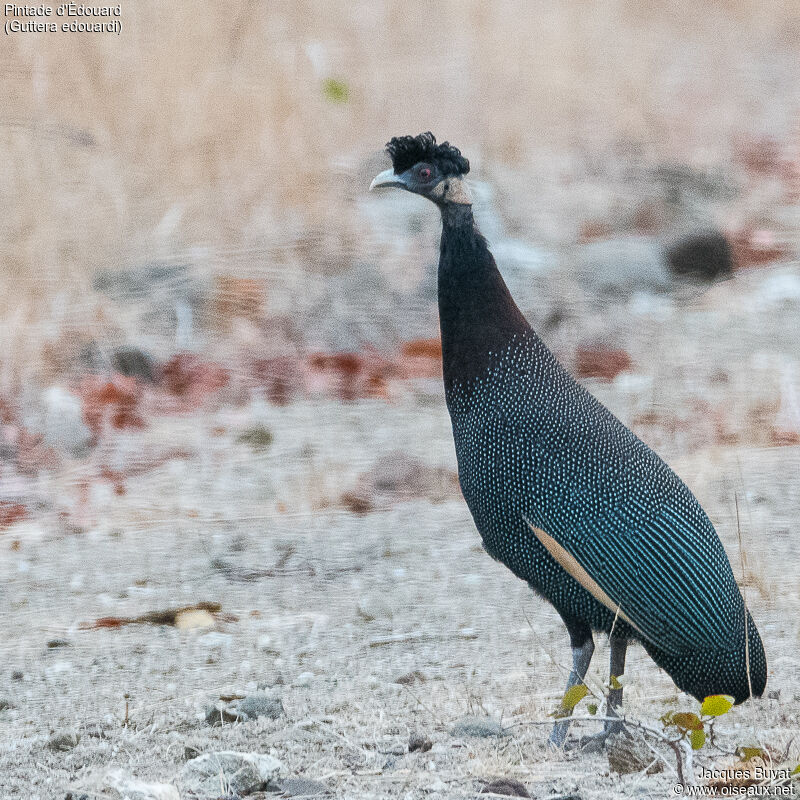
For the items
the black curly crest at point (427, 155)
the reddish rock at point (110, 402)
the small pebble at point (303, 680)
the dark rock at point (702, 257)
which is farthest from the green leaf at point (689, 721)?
the dark rock at point (702, 257)

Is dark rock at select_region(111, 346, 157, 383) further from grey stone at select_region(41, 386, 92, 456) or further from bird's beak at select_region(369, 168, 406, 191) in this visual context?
bird's beak at select_region(369, 168, 406, 191)

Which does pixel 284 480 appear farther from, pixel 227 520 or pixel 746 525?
pixel 746 525

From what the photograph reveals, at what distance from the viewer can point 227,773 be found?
2.72 m

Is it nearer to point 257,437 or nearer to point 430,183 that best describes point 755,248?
point 257,437

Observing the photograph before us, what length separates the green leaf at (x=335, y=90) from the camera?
639 cm

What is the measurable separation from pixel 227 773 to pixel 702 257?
13.4 feet

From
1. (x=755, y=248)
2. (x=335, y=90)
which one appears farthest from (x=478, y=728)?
(x=335, y=90)

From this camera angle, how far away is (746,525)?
4.52 m

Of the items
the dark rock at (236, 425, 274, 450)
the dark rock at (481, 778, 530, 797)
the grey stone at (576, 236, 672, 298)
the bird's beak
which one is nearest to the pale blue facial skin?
the bird's beak

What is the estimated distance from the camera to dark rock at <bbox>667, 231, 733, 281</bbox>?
19.8 ft

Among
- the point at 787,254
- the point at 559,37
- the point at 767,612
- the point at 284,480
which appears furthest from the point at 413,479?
the point at 559,37

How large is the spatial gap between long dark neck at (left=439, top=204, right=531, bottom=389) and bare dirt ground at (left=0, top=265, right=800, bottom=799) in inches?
27.0

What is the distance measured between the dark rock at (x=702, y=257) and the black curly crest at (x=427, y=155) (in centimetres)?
313

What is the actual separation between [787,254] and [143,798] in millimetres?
4484
